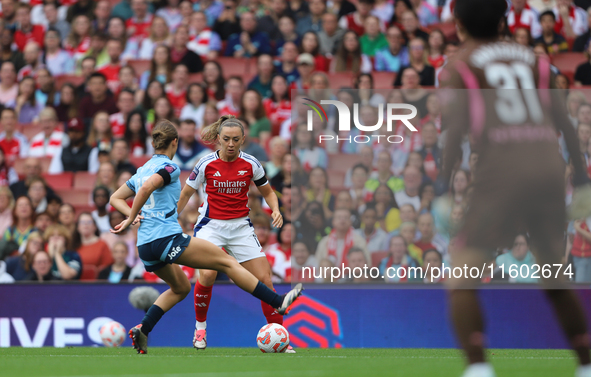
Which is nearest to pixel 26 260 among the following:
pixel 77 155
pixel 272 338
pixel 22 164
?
pixel 77 155

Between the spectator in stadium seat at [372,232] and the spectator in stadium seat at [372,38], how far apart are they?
4270mm

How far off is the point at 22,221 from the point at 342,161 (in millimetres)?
4437

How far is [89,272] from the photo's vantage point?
32.1 feet

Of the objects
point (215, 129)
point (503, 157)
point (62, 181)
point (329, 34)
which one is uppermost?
point (503, 157)

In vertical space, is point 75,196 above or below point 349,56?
below

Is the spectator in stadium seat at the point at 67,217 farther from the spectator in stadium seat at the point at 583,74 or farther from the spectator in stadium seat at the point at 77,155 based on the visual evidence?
the spectator in stadium seat at the point at 583,74

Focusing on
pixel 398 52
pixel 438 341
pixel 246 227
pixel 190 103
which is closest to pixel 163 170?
pixel 246 227

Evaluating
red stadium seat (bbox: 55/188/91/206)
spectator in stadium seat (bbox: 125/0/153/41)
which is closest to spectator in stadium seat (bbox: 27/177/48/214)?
red stadium seat (bbox: 55/188/91/206)

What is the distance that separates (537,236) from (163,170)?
360cm

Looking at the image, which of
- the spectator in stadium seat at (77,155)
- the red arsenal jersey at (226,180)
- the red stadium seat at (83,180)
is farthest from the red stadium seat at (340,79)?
the red arsenal jersey at (226,180)

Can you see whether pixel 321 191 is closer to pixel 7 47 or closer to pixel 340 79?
pixel 340 79

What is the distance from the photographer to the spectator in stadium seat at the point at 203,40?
530 inches

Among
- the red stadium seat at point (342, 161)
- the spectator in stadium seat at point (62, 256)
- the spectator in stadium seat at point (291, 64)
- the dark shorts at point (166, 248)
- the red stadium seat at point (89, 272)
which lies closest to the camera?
the dark shorts at point (166, 248)

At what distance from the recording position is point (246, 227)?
7387 mm
